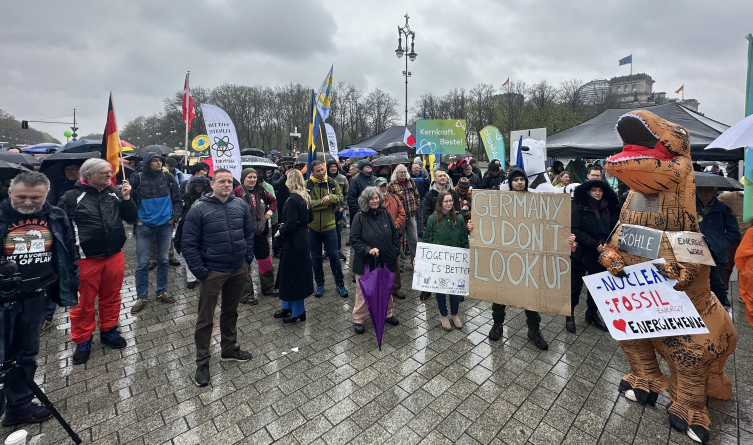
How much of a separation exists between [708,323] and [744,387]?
114 cm

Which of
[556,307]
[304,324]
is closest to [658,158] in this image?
[556,307]

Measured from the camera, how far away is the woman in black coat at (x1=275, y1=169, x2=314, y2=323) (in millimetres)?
4348

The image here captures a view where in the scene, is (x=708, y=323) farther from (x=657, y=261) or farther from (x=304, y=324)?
(x=304, y=324)

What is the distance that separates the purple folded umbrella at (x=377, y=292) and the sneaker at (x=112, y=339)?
2703mm

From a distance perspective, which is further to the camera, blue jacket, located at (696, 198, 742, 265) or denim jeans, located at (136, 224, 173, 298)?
denim jeans, located at (136, 224, 173, 298)

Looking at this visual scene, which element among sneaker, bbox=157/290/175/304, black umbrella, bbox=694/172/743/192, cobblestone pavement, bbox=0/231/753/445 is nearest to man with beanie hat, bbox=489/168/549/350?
cobblestone pavement, bbox=0/231/753/445

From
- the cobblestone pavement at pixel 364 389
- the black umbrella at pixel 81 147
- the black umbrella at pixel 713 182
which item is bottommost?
the cobblestone pavement at pixel 364 389

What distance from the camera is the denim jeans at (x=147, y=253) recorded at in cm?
488

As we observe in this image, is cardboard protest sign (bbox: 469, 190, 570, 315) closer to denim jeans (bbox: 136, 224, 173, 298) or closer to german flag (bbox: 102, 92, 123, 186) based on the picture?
german flag (bbox: 102, 92, 123, 186)

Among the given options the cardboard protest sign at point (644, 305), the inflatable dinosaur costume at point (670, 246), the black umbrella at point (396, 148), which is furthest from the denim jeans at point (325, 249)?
the black umbrella at point (396, 148)

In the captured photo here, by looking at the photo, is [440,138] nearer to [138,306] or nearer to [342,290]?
[342,290]

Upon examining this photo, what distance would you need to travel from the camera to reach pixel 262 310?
4.93 m

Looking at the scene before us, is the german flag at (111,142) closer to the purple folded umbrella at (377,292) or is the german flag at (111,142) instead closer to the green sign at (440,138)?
the purple folded umbrella at (377,292)

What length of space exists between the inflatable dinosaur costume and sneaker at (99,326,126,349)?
16.2 feet
